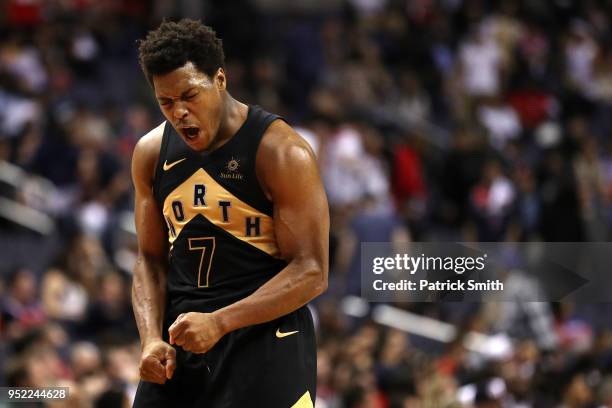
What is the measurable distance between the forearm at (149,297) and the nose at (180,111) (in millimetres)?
732

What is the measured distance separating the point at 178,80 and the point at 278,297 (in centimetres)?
92

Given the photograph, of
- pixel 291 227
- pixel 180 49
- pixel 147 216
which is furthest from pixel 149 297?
pixel 180 49

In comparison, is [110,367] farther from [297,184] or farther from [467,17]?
[467,17]

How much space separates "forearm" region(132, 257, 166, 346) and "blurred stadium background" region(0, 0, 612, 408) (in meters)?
2.09

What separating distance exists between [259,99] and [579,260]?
888 centimetres

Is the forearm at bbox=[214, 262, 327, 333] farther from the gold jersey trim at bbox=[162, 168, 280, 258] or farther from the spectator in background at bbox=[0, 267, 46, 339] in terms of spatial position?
the spectator in background at bbox=[0, 267, 46, 339]

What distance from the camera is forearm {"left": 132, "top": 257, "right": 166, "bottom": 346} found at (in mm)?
4848

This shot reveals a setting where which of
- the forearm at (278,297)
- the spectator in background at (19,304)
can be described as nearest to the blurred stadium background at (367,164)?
the spectator in background at (19,304)

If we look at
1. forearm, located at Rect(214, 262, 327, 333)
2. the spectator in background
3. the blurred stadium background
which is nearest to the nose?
forearm, located at Rect(214, 262, 327, 333)

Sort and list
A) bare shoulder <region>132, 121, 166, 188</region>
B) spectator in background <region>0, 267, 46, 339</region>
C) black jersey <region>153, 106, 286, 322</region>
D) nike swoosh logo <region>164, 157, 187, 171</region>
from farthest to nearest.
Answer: spectator in background <region>0, 267, 46, 339</region>
bare shoulder <region>132, 121, 166, 188</region>
nike swoosh logo <region>164, 157, 187, 171</region>
black jersey <region>153, 106, 286, 322</region>

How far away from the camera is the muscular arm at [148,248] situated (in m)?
4.92

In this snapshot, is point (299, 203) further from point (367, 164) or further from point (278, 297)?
point (367, 164)

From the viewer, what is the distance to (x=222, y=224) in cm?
482

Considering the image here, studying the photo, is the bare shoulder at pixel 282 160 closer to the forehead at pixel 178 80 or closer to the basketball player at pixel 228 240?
the basketball player at pixel 228 240
